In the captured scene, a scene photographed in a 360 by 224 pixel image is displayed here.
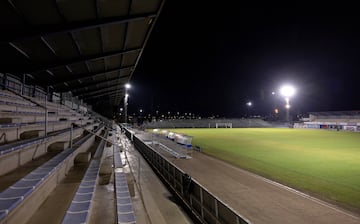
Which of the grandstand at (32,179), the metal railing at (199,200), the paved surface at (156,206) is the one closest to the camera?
the grandstand at (32,179)

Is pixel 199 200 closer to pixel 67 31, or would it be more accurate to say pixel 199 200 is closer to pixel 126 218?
pixel 126 218

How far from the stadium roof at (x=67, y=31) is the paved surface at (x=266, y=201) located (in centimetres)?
629

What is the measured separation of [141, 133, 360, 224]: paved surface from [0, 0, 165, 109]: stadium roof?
248 inches

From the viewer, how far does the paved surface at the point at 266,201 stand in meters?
5.15

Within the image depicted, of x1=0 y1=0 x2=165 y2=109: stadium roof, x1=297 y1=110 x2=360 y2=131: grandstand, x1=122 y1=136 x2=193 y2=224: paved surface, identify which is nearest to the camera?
x1=122 y1=136 x2=193 y2=224: paved surface

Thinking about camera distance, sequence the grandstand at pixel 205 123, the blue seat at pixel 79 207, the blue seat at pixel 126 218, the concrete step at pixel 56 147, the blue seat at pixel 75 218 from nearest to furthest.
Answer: the blue seat at pixel 75 218
the blue seat at pixel 79 207
the blue seat at pixel 126 218
the concrete step at pixel 56 147
the grandstand at pixel 205 123

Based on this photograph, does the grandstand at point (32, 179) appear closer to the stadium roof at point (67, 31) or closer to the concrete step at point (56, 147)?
the concrete step at point (56, 147)

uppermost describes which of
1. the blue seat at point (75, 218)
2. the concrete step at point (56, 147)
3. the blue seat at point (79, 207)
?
the concrete step at point (56, 147)

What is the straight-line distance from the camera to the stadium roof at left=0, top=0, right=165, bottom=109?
6.26 meters

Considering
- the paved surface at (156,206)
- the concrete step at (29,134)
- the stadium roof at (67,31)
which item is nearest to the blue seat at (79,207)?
the paved surface at (156,206)

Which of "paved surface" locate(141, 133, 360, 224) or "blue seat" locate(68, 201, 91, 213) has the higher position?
"blue seat" locate(68, 201, 91, 213)

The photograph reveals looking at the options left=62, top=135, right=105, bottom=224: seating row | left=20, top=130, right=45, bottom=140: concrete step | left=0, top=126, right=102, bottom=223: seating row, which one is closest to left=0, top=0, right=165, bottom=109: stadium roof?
left=20, top=130, right=45, bottom=140: concrete step

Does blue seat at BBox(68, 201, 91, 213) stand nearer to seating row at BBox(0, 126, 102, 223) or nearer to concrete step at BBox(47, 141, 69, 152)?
seating row at BBox(0, 126, 102, 223)

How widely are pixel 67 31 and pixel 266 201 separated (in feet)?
25.1
